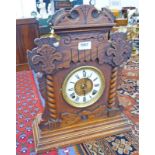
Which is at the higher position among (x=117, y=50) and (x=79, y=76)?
(x=117, y=50)

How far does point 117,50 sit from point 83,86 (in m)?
0.25

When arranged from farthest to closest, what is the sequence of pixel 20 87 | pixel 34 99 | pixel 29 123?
pixel 20 87 < pixel 34 99 < pixel 29 123

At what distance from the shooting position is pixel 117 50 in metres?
1.02

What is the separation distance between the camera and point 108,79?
109 centimetres

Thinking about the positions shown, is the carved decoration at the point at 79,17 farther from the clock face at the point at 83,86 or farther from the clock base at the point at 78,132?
the clock base at the point at 78,132

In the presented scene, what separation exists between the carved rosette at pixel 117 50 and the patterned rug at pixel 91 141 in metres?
0.39

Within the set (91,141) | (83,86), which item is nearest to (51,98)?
(83,86)

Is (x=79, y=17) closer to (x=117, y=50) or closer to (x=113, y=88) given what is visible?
(x=117, y=50)

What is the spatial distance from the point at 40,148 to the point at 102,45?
0.58 m

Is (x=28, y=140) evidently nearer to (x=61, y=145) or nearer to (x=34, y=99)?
(x=61, y=145)

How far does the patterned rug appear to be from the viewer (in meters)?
0.99

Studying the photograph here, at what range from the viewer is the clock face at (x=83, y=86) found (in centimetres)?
100

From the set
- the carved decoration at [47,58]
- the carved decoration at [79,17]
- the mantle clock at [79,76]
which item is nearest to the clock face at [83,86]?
the mantle clock at [79,76]
